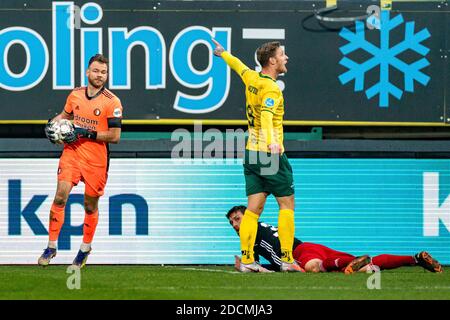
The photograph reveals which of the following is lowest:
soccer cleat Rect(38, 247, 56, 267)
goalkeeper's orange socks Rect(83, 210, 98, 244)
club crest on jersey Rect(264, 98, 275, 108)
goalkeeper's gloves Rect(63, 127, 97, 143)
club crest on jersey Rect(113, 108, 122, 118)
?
soccer cleat Rect(38, 247, 56, 267)

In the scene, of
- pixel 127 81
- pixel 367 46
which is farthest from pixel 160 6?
pixel 367 46

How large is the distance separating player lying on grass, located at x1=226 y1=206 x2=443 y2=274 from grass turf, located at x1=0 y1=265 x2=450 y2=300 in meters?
0.12

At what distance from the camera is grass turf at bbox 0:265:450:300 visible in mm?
9445

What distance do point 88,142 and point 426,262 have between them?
3311mm

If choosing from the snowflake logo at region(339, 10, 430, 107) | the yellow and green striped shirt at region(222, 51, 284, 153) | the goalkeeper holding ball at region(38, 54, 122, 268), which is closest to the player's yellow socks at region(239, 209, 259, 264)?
the yellow and green striped shirt at region(222, 51, 284, 153)

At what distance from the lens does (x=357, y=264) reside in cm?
1170

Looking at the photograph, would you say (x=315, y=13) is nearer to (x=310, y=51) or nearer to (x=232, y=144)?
(x=310, y=51)

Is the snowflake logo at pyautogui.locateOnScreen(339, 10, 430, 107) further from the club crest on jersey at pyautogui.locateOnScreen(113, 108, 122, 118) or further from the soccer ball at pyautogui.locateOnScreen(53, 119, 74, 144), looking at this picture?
the soccer ball at pyautogui.locateOnScreen(53, 119, 74, 144)

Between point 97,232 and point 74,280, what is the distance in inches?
130

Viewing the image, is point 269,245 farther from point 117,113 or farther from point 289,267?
point 117,113

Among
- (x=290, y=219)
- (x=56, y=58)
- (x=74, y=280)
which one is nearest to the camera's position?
(x=74, y=280)

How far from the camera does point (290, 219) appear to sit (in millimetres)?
11641

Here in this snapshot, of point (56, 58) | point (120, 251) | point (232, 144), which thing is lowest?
point (120, 251)

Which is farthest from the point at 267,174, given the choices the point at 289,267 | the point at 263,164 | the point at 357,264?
the point at 357,264
